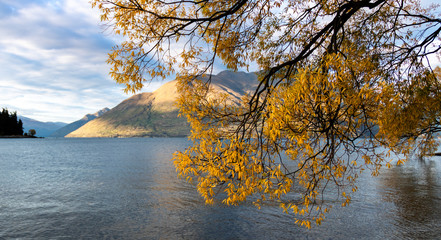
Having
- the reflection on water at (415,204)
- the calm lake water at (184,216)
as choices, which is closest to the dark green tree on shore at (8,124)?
the calm lake water at (184,216)

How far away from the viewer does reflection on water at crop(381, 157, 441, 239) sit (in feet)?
53.1

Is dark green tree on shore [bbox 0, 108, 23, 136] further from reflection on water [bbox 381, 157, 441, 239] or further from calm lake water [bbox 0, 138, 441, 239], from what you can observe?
reflection on water [bbox 381, 157, 441, 239]

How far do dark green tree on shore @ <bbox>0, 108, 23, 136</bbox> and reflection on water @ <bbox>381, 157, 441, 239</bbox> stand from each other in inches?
8049

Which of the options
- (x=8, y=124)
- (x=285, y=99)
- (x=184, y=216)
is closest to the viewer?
(x=285, y=99)

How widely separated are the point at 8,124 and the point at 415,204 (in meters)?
220

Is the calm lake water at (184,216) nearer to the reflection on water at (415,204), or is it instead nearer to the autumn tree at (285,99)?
the reflection on water at (415,204)

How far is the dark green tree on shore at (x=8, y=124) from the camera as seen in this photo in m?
171

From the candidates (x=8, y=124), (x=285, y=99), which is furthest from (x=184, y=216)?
(x=8, y=124)

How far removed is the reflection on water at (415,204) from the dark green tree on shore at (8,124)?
8049 inches

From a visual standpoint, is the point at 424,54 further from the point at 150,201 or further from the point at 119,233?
the point at 150,201

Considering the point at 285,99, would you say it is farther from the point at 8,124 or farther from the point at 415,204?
the point at 8,124

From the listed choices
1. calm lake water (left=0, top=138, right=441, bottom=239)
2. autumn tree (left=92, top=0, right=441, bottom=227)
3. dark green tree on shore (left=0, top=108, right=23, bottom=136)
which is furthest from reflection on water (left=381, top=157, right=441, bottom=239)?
dark green tree on shore (left=0, top=108, right=23, bottom=136)

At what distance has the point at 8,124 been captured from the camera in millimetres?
179625

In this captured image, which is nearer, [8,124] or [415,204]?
[415,204]
